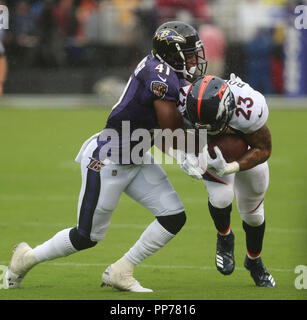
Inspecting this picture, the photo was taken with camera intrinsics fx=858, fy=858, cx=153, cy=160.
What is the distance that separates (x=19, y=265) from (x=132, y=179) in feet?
2.90

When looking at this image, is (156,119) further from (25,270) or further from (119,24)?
(119,24)

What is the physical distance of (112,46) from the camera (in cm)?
1741

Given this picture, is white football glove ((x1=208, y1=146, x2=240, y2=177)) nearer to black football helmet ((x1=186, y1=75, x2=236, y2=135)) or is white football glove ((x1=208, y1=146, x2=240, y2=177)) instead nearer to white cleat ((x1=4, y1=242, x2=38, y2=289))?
black football helmet ((x1=186, y1=75, x2=236, y2=135))

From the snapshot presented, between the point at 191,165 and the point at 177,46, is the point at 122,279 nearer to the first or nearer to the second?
the point at 191,165

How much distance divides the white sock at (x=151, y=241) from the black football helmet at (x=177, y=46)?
3.13ft

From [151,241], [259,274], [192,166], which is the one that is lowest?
[259,274]

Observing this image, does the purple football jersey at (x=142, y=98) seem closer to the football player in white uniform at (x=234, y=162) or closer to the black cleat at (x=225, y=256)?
the football player in white uniform at (x=234, y=162)

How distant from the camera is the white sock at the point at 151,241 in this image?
5.11 meters

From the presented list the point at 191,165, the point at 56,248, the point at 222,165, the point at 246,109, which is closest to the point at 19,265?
the point at 56,248

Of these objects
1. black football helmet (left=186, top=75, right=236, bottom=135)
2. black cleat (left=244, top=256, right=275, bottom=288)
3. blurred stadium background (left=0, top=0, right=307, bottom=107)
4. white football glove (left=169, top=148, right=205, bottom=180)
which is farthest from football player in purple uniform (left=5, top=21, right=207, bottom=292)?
blurred stadium background (left=0, top=0, right=307, bottom=107)

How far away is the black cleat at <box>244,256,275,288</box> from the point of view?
536 cm

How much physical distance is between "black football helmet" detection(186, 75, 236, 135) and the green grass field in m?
1.01

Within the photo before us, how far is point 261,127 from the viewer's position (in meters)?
5.02

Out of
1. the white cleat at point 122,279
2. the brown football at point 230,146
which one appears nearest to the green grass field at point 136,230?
the white cleat at point 122,279
